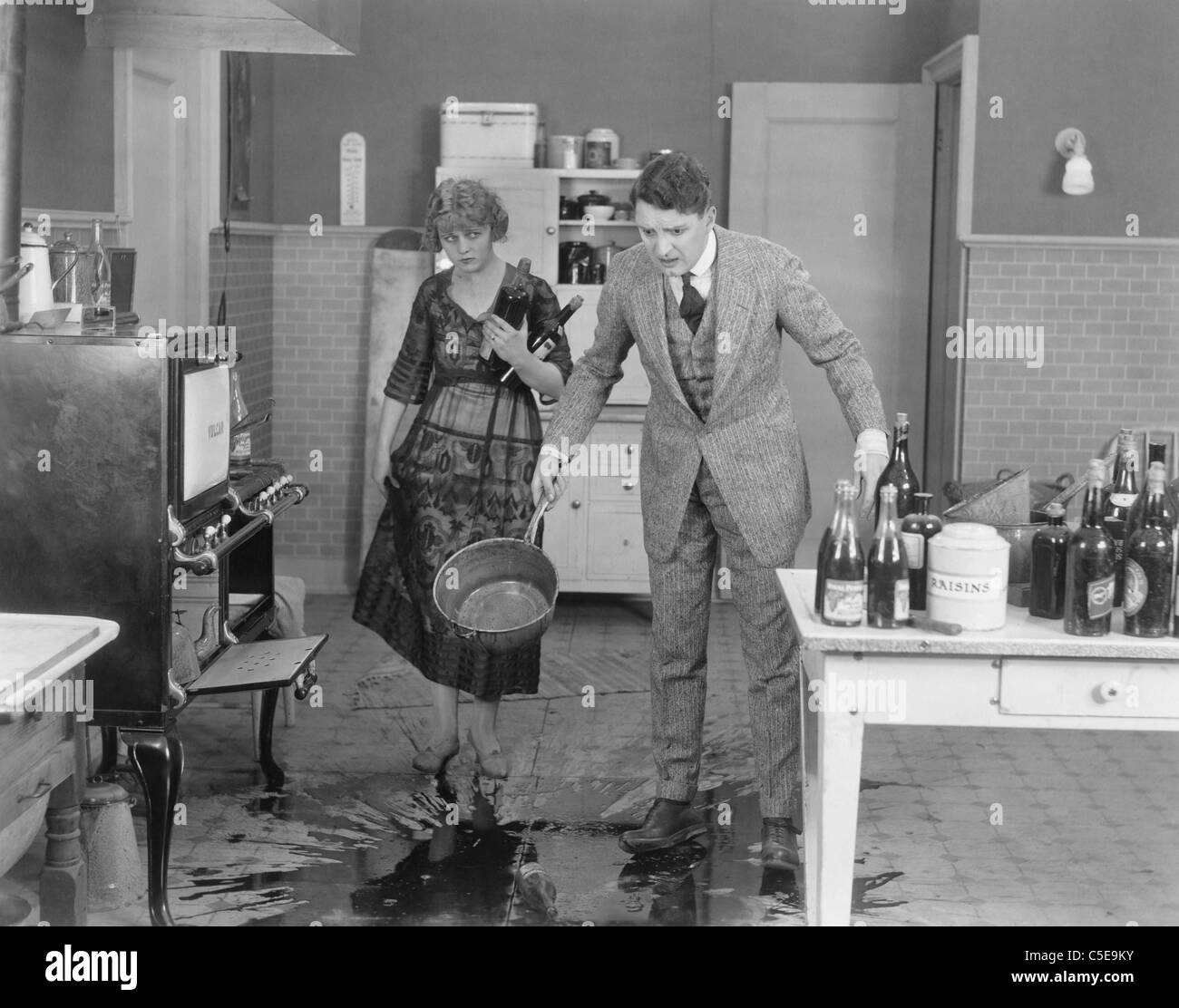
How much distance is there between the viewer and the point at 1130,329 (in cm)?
700

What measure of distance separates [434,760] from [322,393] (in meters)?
3.22

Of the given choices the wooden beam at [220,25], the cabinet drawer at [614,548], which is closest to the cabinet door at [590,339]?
the cabinet drawer at [614,548]

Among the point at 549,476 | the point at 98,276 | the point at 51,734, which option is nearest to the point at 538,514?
the point at 549,476

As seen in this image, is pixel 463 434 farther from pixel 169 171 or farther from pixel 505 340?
pixel 169 171

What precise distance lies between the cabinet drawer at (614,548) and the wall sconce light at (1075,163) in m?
2.44

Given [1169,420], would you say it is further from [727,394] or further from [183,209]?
[183,209]

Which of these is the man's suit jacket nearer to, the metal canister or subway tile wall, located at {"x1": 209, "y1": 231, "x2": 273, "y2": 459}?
the metal canister

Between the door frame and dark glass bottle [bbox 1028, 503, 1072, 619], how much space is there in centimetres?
405

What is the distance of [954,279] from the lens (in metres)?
7.07

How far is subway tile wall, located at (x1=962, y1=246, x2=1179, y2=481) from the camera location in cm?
695

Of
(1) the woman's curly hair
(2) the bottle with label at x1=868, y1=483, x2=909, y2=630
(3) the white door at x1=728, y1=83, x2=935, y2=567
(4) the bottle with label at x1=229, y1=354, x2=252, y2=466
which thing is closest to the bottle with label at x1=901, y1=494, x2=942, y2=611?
(2) the bottle with label at x1=868, y1=483, x2=909, y2=630

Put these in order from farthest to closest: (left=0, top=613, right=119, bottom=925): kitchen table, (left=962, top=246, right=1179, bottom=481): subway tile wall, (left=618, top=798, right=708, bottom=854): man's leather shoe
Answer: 1. (left=962, top=246, right=1179, bottom=481): subway tile wall
2. (left=618, top=798, right=708, bottom=854): man's leather shoe
3. (left=0, top=613, right=119, bottom=925): kitchen table

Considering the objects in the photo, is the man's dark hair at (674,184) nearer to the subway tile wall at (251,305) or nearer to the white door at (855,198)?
the subway tile wall at (251,305)
